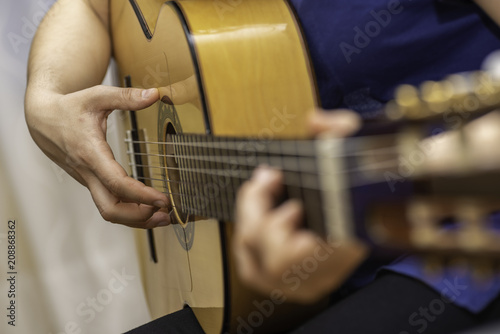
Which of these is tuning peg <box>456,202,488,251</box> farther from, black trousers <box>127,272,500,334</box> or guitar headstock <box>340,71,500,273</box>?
black trousers <box>127,272,500,334</box>

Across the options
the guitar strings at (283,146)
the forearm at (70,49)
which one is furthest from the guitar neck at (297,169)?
the forearm at (70,49)

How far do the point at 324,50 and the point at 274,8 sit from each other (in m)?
0.10

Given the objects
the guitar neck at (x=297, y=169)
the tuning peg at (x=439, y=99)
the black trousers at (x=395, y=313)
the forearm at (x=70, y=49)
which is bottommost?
the black trousers at (x=395, y=313)

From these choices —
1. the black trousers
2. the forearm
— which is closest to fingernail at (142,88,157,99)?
the forearm

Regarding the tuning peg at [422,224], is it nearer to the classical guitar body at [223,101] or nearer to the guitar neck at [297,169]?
the guitar neck at [297,169]

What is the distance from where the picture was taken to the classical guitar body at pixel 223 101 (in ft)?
2.31

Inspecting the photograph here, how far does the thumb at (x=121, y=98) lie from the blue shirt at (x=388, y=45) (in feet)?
0.91

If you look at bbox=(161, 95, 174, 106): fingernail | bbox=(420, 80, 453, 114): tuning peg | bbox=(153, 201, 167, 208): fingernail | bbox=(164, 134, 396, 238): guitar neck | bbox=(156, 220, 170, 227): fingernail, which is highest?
bbox=(161, 95, 174, 106): fingernail

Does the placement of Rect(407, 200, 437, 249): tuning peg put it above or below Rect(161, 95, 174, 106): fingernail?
below

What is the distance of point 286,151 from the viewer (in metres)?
0.48

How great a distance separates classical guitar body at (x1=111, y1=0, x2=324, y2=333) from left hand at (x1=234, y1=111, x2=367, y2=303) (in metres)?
0.12

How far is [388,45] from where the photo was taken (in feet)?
2.48

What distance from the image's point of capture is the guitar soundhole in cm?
82

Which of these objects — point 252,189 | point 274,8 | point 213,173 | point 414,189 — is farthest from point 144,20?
point 414,189
